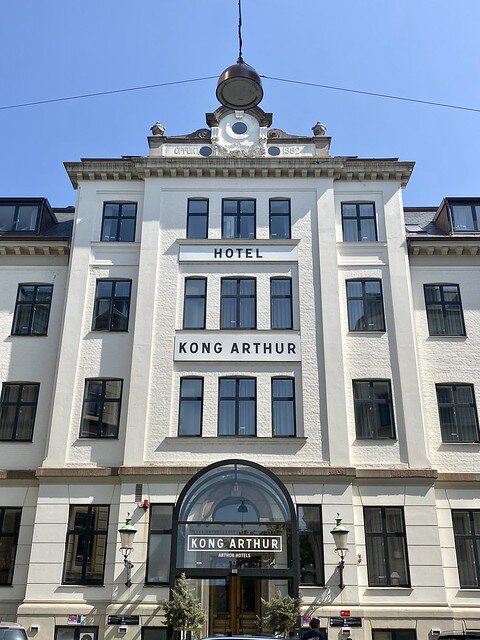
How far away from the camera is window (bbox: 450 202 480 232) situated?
81.3 ft

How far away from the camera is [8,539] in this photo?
19891 mm

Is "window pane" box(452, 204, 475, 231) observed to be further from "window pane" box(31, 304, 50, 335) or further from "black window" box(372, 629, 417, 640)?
"window pane" box(31, 304, 50, 335)

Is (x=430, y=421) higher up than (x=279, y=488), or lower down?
higher up

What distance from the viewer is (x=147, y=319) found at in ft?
72.1

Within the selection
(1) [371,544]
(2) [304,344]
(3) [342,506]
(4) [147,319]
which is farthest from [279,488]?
(4) [147,319]

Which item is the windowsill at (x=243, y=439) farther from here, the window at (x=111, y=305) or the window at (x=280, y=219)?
the window at (x=280, y=219)

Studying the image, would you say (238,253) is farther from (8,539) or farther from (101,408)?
(8,539)

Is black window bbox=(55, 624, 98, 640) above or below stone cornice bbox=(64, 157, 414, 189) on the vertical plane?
below

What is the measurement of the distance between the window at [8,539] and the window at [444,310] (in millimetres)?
15312

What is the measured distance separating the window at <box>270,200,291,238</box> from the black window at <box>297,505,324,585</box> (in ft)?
32.6

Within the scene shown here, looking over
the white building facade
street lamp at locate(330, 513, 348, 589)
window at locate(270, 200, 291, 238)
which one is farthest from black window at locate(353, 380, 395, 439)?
window at locate(270, 200, 291, 238)

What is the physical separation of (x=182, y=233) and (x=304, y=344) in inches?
A: 247

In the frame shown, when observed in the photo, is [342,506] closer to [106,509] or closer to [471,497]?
[471,497]

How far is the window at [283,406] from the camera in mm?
20516
